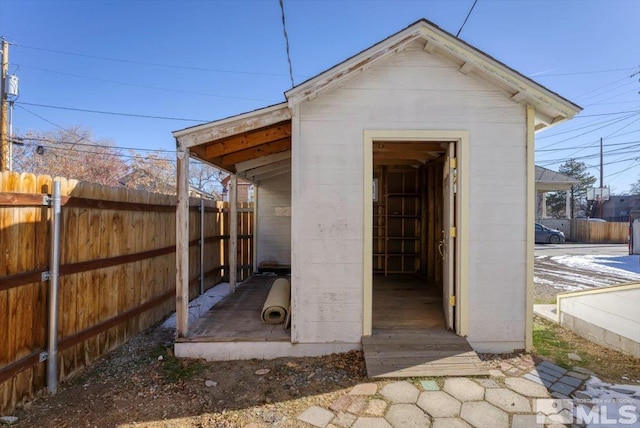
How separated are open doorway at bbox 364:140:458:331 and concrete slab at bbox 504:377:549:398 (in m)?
0.81

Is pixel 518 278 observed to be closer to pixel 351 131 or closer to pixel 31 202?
pixel 351 131

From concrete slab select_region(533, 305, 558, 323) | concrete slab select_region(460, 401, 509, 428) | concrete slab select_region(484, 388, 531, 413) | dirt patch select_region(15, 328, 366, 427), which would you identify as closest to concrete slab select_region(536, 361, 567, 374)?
concrete slab select_region(484, 388, 531, 413)

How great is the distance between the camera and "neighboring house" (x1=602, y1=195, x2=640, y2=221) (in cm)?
3180

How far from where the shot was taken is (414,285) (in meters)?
5.88

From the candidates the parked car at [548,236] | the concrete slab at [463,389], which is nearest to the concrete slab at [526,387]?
the concrete slab at [463,389]

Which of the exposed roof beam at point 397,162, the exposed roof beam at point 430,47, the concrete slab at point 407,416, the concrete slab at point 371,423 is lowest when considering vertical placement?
the concrete slab at point 371,423

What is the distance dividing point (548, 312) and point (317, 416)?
454cm

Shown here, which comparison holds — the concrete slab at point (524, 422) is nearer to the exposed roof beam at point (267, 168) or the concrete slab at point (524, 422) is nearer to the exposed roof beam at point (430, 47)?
the exposed roof beam at point (430, 47)

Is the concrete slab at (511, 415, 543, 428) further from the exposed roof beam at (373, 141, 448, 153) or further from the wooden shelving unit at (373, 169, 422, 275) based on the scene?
the wooden shelving unit at (373, 169, 422, 275)

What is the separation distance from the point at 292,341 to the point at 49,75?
1953 centimetres

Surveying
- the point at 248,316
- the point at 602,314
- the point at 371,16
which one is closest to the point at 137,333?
the point at 248,316

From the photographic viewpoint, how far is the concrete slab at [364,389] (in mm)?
2707

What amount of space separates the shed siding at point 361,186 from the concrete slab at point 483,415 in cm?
111

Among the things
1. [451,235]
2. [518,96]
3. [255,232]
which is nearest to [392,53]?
[518,96]
